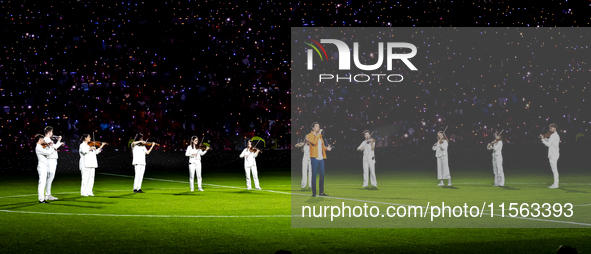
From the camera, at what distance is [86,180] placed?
1752 cm

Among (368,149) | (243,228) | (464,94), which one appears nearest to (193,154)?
(368,149)

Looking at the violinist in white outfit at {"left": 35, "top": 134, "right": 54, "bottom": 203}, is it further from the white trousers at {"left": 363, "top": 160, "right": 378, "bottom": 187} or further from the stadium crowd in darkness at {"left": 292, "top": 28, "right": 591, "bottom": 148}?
the stadium crowd in darkness at {"left": 292, "top": 28, "right": 591, "bottom": 148}

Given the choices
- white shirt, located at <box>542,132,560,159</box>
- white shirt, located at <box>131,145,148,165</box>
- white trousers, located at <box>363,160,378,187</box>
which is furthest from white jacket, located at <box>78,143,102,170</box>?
white shirt, located at <box>542,132,560,159</box>

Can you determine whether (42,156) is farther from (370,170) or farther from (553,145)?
(553,145)

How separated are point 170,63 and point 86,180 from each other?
65.1 ft

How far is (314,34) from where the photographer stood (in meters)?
34.6

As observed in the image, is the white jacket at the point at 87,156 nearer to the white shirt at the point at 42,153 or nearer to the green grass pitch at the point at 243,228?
the green grass pitch at the point at 243,228

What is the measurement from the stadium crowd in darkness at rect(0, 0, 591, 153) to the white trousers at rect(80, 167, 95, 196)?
17463mm

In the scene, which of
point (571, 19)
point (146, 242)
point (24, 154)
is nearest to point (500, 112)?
point (571, 19)

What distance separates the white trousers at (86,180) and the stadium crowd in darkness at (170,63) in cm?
1746

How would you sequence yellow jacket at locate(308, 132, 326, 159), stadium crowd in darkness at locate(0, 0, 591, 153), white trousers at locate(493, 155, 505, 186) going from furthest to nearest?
stadium crowd in darkness at locate(0, 0, 591, 153), white trousers at locate(493, 155, 505, 186), yellow jacket at locate(308, 132, 326, 159)

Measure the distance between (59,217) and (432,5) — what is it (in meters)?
29.2

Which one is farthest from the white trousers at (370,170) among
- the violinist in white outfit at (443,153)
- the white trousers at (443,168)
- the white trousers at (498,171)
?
the white trousers at (498,171)

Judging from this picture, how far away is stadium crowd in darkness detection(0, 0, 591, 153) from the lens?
34688 mm
